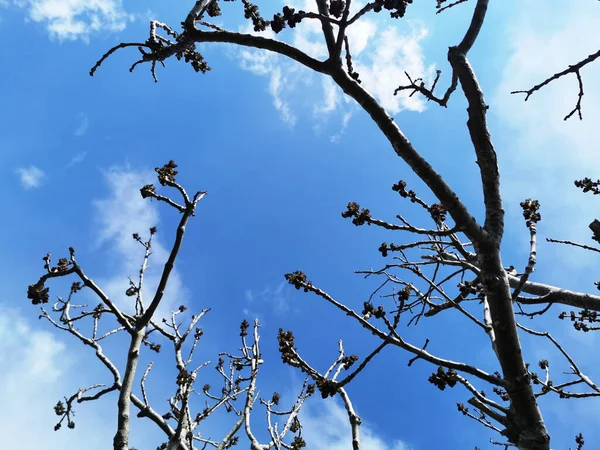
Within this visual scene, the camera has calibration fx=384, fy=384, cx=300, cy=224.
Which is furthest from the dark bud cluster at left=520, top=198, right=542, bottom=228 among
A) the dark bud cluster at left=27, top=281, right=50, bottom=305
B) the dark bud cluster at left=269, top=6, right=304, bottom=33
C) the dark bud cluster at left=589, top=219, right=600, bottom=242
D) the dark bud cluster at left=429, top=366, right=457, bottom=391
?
the dark bud cluster at left=27, top=281, right=50, bottom=305

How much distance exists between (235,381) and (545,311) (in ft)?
21.1

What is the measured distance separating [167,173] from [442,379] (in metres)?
3.94

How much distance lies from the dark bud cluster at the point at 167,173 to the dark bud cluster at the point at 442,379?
3795 mm

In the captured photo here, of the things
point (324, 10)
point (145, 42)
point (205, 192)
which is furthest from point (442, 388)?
point (145, 42)

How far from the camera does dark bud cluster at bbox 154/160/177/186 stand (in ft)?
16.1

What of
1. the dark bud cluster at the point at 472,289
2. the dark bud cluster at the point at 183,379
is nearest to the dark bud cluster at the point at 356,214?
the dark bud cluster at the point at 472,289

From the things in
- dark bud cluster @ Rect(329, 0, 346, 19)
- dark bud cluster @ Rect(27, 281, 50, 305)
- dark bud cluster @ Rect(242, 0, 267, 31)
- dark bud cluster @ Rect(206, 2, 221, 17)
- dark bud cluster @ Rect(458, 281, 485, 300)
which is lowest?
dark bud cluster @ Rect(27, 281, 50, 305)

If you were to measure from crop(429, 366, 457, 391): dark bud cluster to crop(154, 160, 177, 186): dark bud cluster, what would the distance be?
12.5ft

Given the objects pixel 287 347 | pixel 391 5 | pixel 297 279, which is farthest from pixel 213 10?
pixel 287 347

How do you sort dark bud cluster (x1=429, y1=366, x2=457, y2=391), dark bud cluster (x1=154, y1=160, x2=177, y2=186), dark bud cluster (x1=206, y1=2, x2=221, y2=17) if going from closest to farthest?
dark bud cluster (x1=429, y1=366, x2=457, y2=391)
dark bud cluster (x1=154, y1=160, x2=177, y2=186)
dark bud cluster (x1=206, y1=2, x2=221, y2=17)

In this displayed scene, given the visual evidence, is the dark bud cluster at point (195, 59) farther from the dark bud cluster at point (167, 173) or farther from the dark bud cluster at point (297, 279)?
the dark bud cluster at point (297, 279)

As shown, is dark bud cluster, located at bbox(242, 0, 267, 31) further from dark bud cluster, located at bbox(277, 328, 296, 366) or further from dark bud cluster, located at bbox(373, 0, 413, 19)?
dark bud cluster, located at bbox(277, 328, 296, 366)

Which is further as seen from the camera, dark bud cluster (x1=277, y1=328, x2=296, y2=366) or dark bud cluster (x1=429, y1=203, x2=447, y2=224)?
dark bud cluster (x1=429, y1=203, x2=447, y2=224)

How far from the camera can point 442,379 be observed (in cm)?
324
